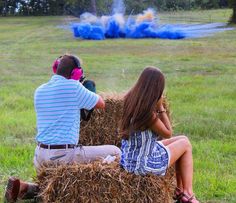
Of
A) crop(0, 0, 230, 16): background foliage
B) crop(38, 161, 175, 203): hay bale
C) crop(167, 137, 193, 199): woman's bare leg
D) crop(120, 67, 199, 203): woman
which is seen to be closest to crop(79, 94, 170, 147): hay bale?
crop(167, 137, 193, 199): woman's bare leg

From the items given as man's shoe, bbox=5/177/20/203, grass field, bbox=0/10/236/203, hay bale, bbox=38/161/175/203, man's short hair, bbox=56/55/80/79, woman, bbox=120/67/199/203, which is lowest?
grass field, bbox=0/10/236/203

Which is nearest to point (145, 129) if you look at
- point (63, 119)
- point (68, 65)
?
point (63, 119)

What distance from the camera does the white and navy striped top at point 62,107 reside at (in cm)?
506

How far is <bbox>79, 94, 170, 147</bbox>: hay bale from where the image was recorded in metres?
6.36

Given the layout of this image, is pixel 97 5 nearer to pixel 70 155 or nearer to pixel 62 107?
pixel 62 107

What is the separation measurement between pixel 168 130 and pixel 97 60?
12573 millimetres

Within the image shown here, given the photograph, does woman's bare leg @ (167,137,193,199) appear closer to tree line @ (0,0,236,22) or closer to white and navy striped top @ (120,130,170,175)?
white and navy striped top @ (120,130,170,175)

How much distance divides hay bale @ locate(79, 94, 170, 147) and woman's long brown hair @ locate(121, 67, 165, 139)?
1.75 metres

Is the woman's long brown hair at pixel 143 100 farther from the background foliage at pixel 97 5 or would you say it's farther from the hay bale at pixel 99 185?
the background foliage at pixel 97 5

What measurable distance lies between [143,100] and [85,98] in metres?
0.71

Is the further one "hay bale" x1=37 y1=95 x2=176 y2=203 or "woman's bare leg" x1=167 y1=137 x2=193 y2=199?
"woman's bare leg" x1=167 y1=137 x2=193 y2=199

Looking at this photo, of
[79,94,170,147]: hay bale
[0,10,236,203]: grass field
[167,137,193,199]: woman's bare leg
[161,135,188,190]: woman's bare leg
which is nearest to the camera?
[167,137,193,199]: woman's bare leg

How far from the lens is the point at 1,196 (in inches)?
210

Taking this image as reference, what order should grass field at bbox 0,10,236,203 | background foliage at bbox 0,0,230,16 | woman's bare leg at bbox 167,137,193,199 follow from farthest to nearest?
background foliage at bbox 0,0,230,16
grass field at bbox 0,10,236,203
woman's bare leg at bbox 167,137,193,199
